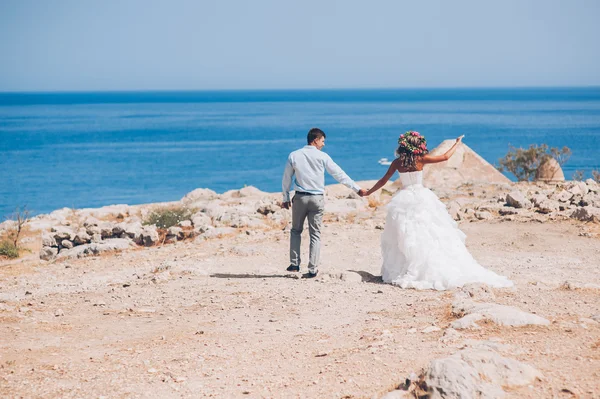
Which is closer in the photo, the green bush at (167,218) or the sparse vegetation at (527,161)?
the green bush at (167,218)

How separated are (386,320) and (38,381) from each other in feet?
13.0

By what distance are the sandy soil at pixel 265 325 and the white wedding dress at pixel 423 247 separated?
37 cm

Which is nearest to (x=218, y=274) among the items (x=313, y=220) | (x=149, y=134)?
(x=313, y=220)

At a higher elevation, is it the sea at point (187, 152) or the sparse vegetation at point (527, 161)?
the sparse vegetation at point (527, 161)

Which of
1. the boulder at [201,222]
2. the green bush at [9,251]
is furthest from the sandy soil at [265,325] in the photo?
the green bush at [9,251]

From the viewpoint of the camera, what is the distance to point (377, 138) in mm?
89000

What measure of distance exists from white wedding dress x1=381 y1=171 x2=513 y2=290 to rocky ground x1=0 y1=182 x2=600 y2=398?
0.37 m

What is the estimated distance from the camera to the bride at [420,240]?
409 inches

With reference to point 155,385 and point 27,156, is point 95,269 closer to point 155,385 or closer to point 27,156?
point 155,385

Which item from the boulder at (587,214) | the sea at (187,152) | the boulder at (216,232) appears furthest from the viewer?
the sea at (187,152)

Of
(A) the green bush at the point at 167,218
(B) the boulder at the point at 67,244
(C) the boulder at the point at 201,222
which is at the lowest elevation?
(B) the boulder at the point at 67,244

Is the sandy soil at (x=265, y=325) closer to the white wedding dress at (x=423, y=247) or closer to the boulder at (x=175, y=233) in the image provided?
the white wedding dress at (x=423, y=247)

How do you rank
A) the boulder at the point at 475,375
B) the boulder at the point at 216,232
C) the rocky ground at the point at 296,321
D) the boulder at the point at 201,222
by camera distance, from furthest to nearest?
the boulder at the point at 201,222
the boulder at the point at 216,232
the rocky ground at the point at 296,321
the boulder at the point at 475,375

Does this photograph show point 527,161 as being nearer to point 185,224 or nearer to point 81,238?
point 185,224
